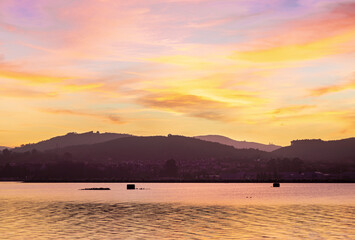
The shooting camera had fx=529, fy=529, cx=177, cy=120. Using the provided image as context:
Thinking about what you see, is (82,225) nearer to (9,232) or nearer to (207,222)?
(9,232)

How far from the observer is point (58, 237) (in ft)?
220

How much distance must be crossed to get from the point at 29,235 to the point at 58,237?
4645mm

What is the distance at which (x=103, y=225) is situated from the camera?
271ft

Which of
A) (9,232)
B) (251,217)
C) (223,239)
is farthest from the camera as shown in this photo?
(251,217)

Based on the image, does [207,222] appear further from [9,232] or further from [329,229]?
[9,232]

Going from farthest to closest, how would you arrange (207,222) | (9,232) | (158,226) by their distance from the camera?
1. (207,222)
2. (158,226)
3. (9,232)

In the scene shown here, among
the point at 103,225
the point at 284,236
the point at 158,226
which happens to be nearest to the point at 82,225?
the point at 103,225

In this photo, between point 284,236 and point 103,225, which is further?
point 103,225

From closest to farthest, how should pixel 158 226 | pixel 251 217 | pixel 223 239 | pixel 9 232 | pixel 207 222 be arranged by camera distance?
pixel 223 239
pixel 9 232
pixel 158 226
pixel 207 222
pixel 251 217

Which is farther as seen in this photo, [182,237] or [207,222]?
[207,222]

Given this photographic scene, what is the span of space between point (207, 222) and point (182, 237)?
20806mm

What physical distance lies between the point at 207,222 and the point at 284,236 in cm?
2234

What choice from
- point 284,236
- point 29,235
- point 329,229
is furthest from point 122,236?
point 329,229

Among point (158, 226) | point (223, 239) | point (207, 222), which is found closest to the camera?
point (223, 239)
